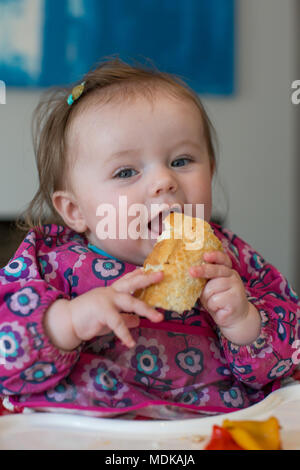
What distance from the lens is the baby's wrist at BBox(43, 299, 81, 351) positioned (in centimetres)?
81

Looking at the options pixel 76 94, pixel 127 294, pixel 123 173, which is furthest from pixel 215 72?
pixel 127 294

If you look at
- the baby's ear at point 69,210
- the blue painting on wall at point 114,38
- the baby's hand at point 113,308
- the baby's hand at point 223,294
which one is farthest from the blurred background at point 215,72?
the baby's hand at point 113,308

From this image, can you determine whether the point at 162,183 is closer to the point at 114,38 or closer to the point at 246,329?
the point at 246,329

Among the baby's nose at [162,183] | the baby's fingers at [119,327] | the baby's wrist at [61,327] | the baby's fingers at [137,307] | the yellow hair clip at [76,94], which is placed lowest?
the baby's wrist at [61,327]

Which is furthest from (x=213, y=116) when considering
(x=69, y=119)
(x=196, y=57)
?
(x=69, y=119)

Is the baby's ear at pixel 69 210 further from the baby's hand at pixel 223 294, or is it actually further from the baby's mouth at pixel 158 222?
the baby's hand at pixel 223 294

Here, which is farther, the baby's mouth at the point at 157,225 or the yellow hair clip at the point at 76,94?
the yellow hair clip at the point at 76,94

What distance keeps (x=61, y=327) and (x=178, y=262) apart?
0.20 meters

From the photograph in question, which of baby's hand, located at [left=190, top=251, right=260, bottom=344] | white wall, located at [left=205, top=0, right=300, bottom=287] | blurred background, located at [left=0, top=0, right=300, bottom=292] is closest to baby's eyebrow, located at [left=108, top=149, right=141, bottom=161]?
baby's hand, located at [left=190, top=251, right=260, bottom=344]

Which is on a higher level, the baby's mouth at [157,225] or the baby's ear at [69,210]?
Result: the baby's mouth at [157,225]

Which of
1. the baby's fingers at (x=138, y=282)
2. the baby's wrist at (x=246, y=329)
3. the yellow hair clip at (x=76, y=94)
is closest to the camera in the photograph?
the baby's fingers at (x=138, y=282)

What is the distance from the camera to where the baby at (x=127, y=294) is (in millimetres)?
817

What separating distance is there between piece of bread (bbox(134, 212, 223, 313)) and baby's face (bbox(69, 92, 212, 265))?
0.11 meters

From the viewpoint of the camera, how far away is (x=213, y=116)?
3.08 meters
